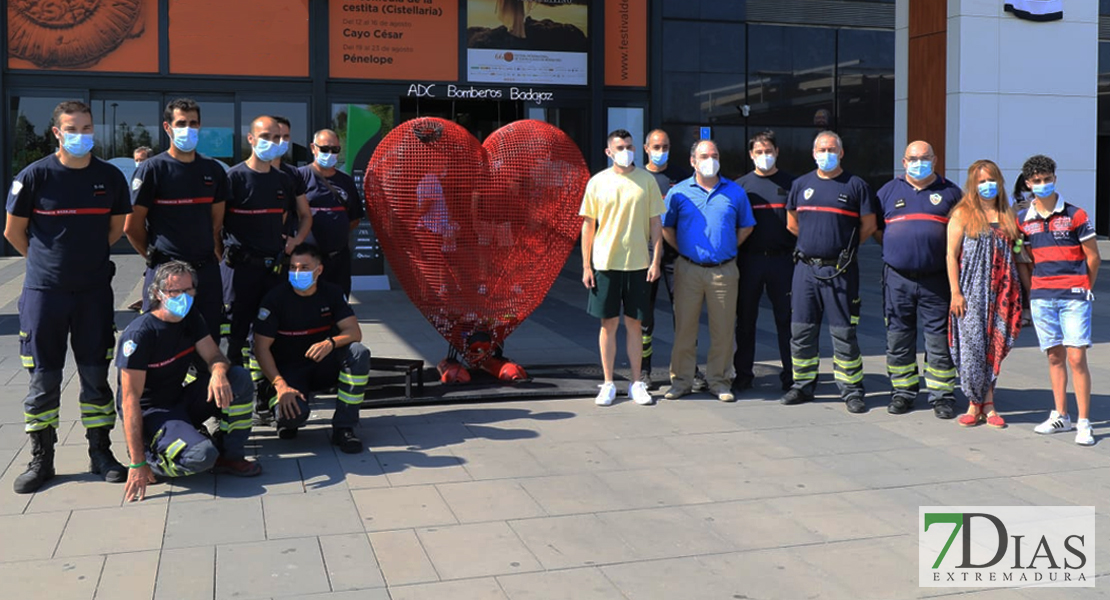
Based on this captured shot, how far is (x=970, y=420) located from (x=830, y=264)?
139cm

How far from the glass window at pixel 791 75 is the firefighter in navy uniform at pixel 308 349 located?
16455 mm

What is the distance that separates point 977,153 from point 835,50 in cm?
950

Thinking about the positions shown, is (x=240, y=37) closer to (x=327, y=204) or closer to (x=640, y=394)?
(x=327, y=204)

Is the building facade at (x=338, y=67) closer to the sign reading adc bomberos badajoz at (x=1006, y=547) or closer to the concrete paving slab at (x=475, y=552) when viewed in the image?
the concrete paving slab at (x=475, y=552)

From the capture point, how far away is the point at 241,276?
711 centimetres

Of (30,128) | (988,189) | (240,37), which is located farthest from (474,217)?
(30,128)

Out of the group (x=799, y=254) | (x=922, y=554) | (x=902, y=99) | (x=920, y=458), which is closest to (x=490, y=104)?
(x=902, y=99)

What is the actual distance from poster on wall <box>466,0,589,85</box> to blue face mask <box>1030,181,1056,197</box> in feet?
42.6

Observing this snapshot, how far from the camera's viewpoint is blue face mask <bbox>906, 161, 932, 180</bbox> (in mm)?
7551

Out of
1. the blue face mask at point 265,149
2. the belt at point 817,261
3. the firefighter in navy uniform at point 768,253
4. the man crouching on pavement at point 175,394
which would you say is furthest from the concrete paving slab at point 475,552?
the firefighter in navy uniform at point 768,253

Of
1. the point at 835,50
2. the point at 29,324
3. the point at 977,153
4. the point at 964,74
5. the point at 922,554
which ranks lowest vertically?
the point at 922,554

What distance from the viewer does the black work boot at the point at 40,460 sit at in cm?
581

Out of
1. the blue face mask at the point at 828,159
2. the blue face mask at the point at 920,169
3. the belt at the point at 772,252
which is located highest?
the blue face mask at the point at 828,159

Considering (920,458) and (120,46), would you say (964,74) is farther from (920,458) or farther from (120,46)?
(120,46)
